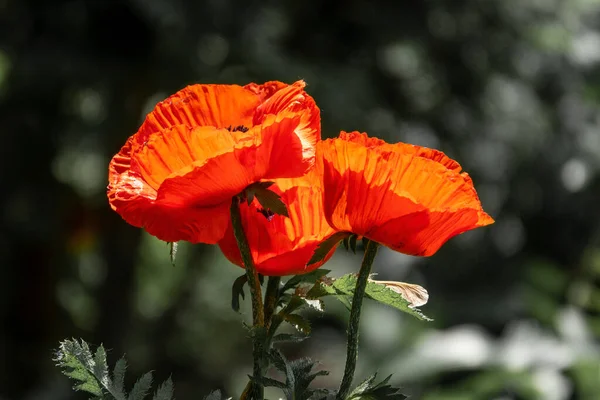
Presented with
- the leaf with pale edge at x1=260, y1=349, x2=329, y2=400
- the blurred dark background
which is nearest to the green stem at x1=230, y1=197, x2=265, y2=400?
the leaf with pale edge at x1=260, y1=349, x2=329, y2=400

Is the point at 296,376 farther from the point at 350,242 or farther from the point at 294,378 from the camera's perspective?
the point at 350,242

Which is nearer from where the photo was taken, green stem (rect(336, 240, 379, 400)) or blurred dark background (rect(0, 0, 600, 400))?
green stem (rect(336, 240, 379, 400))

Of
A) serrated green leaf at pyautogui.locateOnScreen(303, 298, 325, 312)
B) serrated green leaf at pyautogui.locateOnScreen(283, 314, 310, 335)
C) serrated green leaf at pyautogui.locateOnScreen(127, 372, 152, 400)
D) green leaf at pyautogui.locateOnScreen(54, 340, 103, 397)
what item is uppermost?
serrated green leaf at pyautogui.locateOnScreen(303, 298, 325, 312)

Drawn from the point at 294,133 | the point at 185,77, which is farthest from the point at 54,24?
the point at 294,133

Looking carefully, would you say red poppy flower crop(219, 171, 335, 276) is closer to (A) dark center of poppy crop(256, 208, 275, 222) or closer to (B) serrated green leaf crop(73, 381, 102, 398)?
(A) dark center of poppy crop(256, 208, 275, 222)

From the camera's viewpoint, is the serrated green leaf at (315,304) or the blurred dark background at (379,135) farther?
the blurred dark background at (379,135)

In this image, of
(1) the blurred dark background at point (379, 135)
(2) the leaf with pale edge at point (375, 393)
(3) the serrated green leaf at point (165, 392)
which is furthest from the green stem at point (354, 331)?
(1) the blurred dark background at point (379, 135)

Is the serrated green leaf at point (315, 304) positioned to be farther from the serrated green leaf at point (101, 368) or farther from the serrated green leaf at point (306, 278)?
the serrated green leaf at point (101, 368)

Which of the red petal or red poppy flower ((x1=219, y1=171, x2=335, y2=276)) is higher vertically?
the red petal
